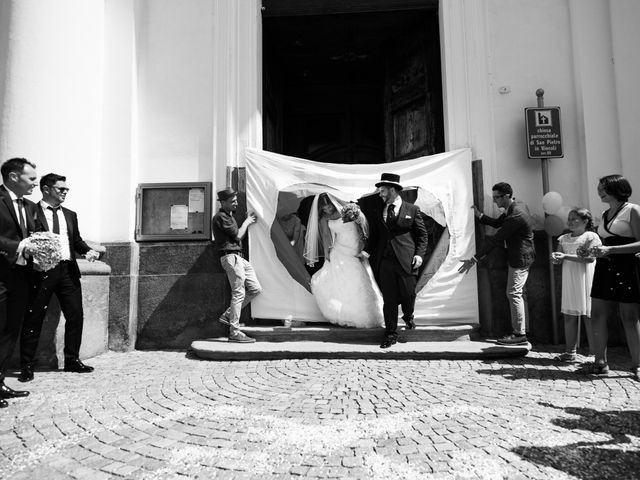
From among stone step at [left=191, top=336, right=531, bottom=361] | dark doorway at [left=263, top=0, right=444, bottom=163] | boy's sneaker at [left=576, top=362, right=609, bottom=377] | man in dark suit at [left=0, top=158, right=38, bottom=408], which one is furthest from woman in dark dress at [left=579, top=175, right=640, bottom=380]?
man in dark suit at [left=0, top=158, right=38, bottom=408]

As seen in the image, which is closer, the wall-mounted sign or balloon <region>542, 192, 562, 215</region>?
balloon <region>542, 192, 562, 215</region>

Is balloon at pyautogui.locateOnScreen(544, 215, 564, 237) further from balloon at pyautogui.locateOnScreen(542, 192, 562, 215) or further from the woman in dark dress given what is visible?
the woman in dark dress

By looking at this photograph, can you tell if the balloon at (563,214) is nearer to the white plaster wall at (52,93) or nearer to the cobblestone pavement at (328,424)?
the cobblestone pavement at (328,424)

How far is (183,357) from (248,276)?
130 cm

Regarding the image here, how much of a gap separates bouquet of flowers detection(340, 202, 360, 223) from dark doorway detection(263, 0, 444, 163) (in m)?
2.27

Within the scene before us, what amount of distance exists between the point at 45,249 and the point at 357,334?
11.7 ft

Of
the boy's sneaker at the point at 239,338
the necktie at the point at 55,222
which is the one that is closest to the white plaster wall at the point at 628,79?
the boy's sneaker at the point at 239,338

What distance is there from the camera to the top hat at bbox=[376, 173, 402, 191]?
17.7ft

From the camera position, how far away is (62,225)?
4613mm

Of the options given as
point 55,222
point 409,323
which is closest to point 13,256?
point 55,222

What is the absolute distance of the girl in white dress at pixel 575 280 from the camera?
466cm

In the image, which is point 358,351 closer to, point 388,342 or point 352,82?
point 388,342

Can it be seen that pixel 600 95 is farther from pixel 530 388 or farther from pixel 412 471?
pixel 412 471

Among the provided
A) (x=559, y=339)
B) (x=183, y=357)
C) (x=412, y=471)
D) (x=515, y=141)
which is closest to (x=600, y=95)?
(x=515, y=141)
